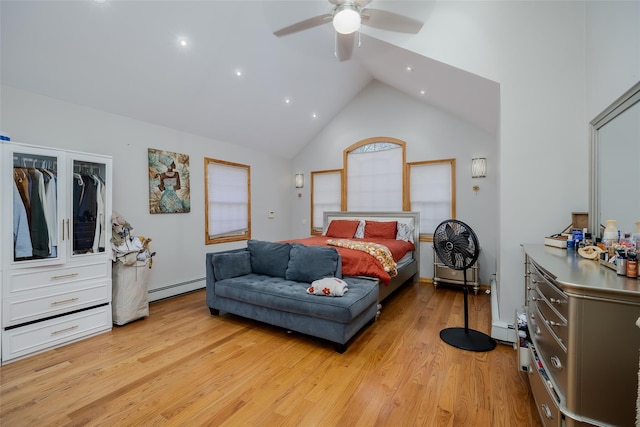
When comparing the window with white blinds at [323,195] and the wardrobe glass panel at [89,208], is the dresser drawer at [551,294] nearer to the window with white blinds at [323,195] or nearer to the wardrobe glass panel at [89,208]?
the wardrobe glass panel at [89,208]

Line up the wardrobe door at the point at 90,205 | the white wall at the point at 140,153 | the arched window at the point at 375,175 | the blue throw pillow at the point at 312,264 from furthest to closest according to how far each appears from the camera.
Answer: the arched window at the point at 375,175 → the blue throw pillow at the point at 312,264 → the white wall at the point at 140,153 → the wardrobe door at the point at 90,205

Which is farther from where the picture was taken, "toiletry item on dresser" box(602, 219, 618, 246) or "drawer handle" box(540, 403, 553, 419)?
"toiletry item on dresser" box(602, 219, 618, 246)

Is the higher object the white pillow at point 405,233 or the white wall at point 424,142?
the white wall at point 424,142

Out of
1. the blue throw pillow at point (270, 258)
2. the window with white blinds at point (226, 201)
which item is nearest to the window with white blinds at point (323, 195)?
the window with white blinds at point (226, 201)

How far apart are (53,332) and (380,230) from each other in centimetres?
417

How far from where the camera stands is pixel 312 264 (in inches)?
115

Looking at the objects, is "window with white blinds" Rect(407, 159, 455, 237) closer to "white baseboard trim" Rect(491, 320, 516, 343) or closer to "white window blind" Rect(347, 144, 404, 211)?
"white window blind" Rect(347, 144, 404, 211)

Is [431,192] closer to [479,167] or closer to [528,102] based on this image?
[479,167]

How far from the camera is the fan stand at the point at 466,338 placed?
2408 mm

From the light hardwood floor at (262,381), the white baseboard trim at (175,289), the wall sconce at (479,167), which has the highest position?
the wall sconce at (479,167)

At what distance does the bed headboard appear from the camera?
4738 millimetres

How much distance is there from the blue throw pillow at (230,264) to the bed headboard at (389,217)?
246 cm

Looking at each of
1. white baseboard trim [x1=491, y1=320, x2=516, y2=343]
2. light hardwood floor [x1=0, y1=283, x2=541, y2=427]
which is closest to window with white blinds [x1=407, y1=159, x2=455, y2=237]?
light hardwood floor [x1=0, y1=283, x2=541, y2=427]

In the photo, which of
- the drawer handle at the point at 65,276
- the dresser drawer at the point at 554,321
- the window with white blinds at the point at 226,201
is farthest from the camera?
the window with white blinds at the point at 226,201
